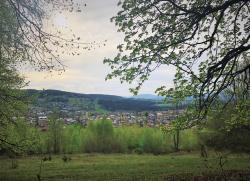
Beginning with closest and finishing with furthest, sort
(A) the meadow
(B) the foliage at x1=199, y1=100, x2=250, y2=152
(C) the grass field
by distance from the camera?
(C) the grass field, (B) the foliage at x1=199, y1=100, x2=250, y2=152, (A) the meadow

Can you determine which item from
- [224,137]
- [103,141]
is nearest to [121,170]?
[224,137]

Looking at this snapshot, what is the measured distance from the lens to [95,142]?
94125mm

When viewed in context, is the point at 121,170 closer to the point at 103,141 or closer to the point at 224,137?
the point at 224,137

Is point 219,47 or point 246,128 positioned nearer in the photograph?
point 219,47

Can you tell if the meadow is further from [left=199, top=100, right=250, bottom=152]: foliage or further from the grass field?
the grass field

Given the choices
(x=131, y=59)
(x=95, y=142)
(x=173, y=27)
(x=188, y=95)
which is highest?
(x=173, y=27)

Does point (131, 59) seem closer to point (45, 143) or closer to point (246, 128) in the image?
point (246, 128)

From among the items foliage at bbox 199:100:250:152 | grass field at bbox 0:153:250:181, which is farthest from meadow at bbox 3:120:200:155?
grass field at bbox 0:153:250:181

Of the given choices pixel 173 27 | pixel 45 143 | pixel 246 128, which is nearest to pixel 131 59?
pixel 173 27

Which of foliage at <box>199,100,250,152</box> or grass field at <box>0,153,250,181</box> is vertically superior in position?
foliage at <box>199,100,250,152</box>

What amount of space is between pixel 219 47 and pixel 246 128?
44.0 m

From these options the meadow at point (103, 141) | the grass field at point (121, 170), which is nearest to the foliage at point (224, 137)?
the grass field at point (121, 170)

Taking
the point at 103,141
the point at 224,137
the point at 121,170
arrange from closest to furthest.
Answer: the point at 121,170 < the point at 224,137 < the point at 103,141

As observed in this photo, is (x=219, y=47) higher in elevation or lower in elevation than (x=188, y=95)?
higher
